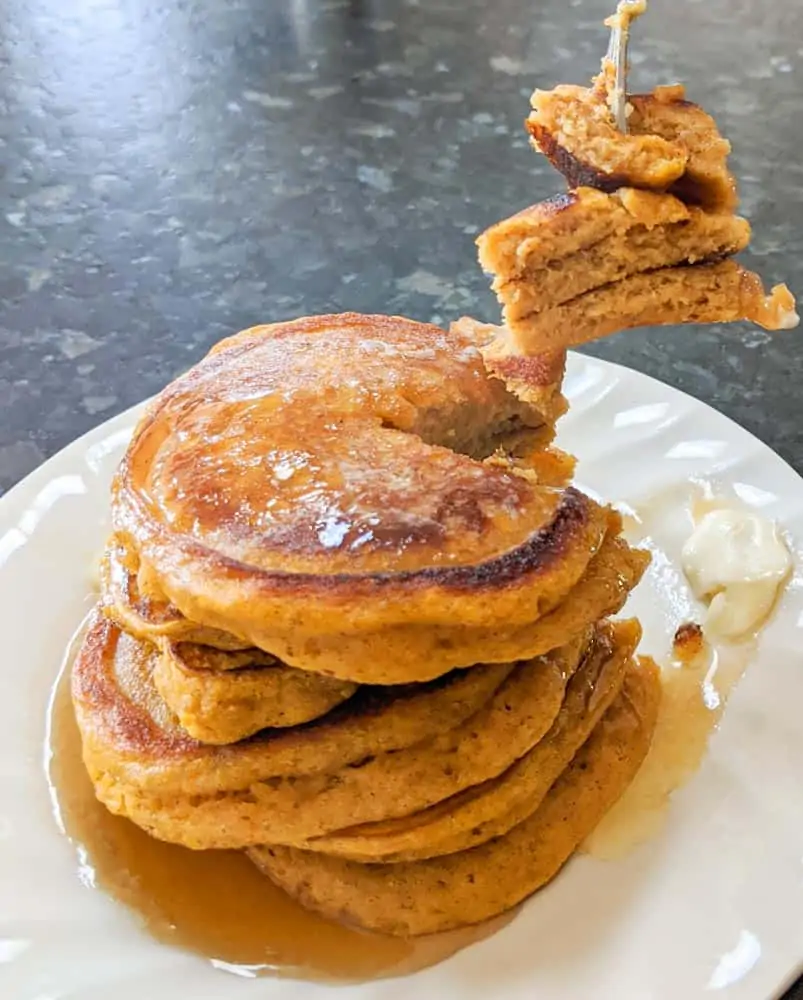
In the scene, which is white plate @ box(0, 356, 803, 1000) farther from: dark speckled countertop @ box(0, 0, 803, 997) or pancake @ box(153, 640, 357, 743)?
dark speckled countertop @ box(0, 0, 803, 997)

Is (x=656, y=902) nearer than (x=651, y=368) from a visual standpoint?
Yes

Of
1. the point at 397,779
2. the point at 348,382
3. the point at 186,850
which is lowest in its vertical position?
the point at 186,850

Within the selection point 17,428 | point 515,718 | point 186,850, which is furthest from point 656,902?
point 17,428

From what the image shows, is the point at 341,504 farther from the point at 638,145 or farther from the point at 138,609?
the point at 638,145

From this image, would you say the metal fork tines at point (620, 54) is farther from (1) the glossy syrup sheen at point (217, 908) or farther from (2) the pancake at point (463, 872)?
(1) the glossy syrup sheen at point (217, 908)

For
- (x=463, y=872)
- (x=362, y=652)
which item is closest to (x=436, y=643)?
(x=362, y=652)

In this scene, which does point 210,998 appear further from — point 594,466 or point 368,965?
point 594,466
